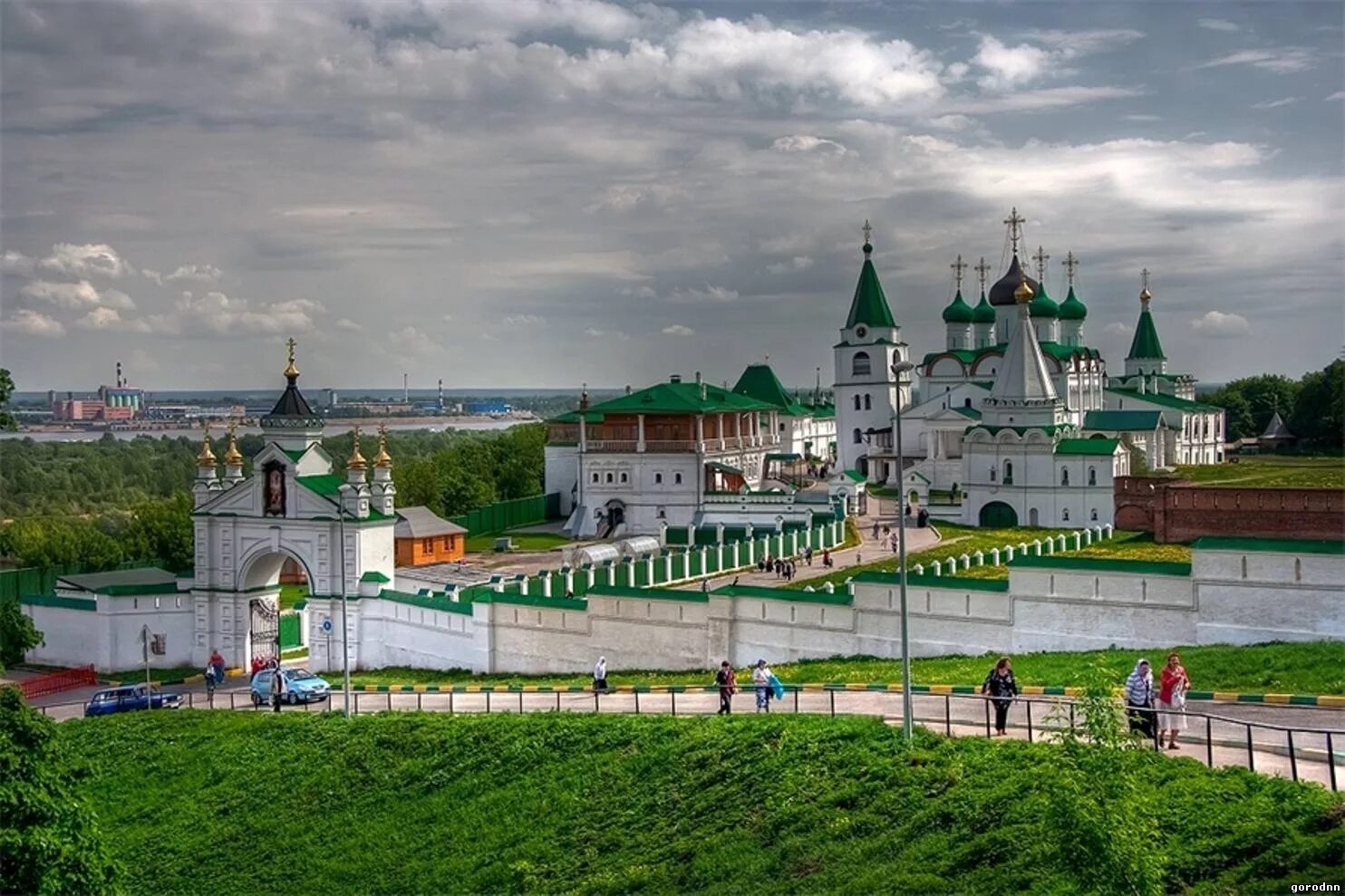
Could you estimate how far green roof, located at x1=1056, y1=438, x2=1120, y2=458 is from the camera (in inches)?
1939

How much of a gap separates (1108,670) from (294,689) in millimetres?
15501

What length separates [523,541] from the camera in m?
52.6

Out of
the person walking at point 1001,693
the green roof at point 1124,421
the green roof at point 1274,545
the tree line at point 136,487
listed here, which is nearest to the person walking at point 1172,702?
the person walking at point 1001,693

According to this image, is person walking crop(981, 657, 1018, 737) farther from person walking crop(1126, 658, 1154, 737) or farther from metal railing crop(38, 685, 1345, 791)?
person walking crop(1126, 658, 1154, 737)

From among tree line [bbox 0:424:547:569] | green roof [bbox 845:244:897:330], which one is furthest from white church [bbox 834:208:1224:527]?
tree line [bbox 0:424:547:569]

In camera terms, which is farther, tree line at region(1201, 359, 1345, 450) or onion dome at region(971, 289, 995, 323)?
tree line at region(1201, 359, 1345, 450)

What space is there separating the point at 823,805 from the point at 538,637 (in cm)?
1410

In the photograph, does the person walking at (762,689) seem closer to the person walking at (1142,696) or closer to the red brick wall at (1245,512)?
the person walking at (1142,696)

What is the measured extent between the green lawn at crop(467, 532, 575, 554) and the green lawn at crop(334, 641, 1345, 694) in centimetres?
2358

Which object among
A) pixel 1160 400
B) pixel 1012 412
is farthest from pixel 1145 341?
Answer: pixel 1012 412

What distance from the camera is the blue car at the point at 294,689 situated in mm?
26203

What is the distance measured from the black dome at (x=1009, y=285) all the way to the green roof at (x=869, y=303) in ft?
20.0

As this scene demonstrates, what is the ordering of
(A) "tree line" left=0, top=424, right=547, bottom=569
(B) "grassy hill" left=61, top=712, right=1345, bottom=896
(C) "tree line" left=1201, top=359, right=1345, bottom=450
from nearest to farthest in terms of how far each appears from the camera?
(B) "grassy hill" left=61, top=712, right=1345, bottom=896 → (A) "tree line" left=0, top=424, right=547, bottom=569 → (C) "tree line" left=1201, top=359, right=1345, bottom=450

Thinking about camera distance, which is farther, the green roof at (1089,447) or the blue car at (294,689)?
the green roof at (1089,447)
